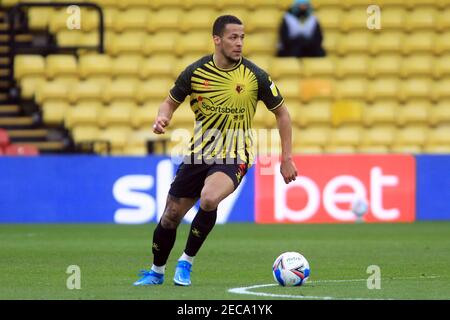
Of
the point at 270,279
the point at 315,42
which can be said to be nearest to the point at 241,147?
the point at 270,279

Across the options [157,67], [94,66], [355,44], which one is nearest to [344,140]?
[355,44]

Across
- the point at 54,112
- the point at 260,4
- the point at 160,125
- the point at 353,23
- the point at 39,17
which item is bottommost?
the point at 54,112

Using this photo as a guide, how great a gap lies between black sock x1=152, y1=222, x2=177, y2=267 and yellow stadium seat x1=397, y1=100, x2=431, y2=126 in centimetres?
1334

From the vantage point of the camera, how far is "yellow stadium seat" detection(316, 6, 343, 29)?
23328mm

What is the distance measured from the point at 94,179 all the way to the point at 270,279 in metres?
9.33

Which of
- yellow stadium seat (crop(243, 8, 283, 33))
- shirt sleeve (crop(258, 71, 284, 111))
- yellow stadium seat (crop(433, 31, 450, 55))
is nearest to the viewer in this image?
shirt sleeve (crop(258, 71, 284, 111))

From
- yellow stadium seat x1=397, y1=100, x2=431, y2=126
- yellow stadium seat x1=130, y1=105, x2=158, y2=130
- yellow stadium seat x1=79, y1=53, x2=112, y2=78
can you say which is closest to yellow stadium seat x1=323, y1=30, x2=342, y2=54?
yellow stadium seat x1=397, y1=100, x2=431, y2=126

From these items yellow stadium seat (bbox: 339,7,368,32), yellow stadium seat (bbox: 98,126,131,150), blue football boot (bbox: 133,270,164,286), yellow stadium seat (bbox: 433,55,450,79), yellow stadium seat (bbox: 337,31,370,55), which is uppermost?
yellow stadium seat (bbox: 339,7,368,32)

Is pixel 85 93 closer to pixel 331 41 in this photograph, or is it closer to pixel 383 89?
pixel 331 41

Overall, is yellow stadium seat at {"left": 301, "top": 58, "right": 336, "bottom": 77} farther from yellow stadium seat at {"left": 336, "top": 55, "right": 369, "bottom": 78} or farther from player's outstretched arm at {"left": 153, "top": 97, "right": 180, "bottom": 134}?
player's outstretched arm at {"left": 153, "top": 97, "right": 180, "bottom": 134}

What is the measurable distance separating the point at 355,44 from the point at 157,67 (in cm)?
387

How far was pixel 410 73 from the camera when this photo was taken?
76.2 feet

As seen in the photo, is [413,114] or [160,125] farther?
[413,114]

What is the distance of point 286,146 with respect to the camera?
9.70 m
